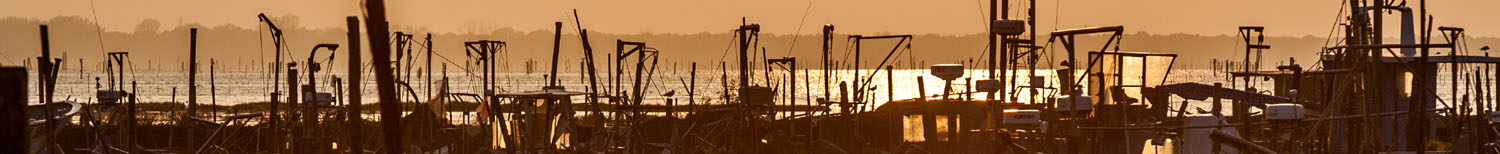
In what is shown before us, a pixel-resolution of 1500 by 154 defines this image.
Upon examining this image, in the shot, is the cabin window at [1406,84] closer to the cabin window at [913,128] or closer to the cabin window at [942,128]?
the cabin window at [942,128]

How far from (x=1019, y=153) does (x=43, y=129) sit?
13960 mm

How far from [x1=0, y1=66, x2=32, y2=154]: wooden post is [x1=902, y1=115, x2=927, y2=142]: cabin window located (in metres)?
28.0

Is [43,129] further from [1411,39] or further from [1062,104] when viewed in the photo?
[1411,39]

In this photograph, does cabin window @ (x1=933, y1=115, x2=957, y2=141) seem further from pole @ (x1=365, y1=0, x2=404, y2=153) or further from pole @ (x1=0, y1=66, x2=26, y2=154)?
pole @ (x1=0, y1=66, x2=26, y2=154)

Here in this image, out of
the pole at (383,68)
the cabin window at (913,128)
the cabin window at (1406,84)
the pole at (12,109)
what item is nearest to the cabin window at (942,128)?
the cabin window at (913,128)

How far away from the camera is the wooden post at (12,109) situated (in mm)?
7305

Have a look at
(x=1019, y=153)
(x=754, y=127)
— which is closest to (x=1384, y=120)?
(x=1019, y=153)

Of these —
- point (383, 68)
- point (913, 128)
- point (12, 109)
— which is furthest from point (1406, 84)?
point (12, 109)

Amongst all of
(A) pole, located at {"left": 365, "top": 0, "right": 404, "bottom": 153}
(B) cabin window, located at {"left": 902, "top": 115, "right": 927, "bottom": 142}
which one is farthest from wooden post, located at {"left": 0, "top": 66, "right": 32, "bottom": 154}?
(B) cabin window, located at {"left": 902, "top": 115, "right": 927, "bottom": 142}

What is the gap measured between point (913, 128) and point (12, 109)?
28.4 meters

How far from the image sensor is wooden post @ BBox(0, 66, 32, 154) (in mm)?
7305

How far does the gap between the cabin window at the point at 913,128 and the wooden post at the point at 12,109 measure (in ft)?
92.0

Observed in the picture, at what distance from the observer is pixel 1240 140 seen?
23.9 m

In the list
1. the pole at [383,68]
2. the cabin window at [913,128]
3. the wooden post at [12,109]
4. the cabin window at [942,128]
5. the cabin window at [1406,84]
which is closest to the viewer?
the wooden post at [12,109]
